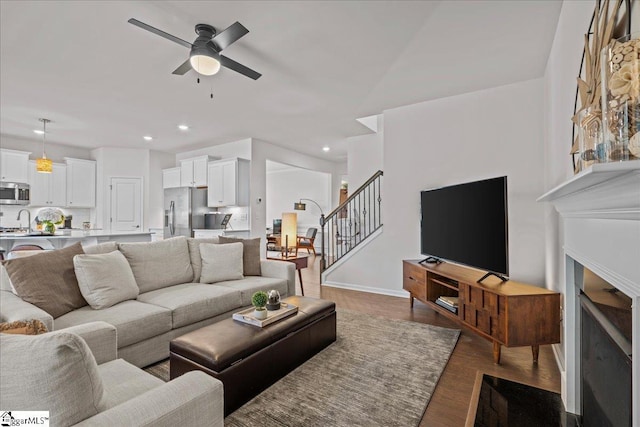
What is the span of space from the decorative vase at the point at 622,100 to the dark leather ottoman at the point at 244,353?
6.33 ft

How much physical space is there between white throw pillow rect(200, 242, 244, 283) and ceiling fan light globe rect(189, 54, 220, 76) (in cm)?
179

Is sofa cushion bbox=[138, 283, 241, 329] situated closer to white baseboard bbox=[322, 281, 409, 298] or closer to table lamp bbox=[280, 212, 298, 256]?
table lamp bbox=[280, 212, 298, 256]

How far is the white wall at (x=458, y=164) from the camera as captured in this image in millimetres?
3557

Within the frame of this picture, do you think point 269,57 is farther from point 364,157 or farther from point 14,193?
point 14,193

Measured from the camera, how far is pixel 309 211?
10.4 meters

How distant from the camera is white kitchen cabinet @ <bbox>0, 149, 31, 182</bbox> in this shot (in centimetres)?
580

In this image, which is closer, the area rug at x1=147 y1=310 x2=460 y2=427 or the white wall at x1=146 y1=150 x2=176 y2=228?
the area rug at x1=147 y1=310 x2=460 y2=427

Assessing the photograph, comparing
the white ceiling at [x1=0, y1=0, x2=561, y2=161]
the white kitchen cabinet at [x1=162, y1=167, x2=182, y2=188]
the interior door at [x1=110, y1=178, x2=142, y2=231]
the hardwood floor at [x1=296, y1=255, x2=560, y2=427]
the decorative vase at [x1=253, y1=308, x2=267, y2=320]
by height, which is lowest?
the hardwood floor at [x1=296, y1=255, x2=560, y2=427]

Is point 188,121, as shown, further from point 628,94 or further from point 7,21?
point 628,94

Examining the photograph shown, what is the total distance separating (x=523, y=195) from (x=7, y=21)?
5262mm

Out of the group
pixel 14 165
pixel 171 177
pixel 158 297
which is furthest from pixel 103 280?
pixel 14 165

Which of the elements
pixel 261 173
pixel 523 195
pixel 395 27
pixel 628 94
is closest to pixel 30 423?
pixel 628 94

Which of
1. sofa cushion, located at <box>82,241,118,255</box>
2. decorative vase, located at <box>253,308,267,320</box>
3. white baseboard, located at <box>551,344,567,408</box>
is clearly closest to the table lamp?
sofa cushion, located at <box>82,241,118,255</box>

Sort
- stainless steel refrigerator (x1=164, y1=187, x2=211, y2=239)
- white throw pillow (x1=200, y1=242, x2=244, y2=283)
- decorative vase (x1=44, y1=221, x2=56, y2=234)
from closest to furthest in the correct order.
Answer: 1. white throw pillow (x1=200, y1=242, x2=244, y2=283)
2. decorative vase (x1=44, y1=221, x2=56, y2=234)
3. stainless steel refrigerator (x1=164, y1=187, x2=211, y2=239)
